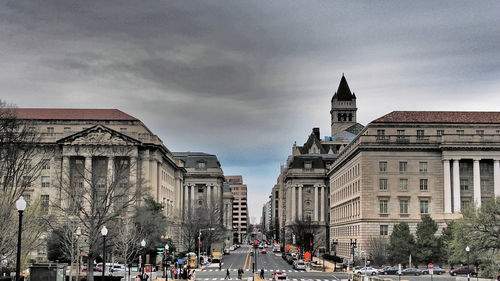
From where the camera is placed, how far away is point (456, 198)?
321 feet

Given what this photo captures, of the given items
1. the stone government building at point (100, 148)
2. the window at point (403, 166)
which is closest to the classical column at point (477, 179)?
the window at point (403, 166)

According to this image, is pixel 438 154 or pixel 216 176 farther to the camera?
pixel 216 176

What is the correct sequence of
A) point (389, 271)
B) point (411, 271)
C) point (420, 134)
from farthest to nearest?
point (420, 134) → point (389, 271) → point (411, 271)

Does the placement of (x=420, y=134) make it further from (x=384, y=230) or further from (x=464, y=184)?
(x=384, y=230)

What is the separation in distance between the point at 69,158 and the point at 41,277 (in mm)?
68463

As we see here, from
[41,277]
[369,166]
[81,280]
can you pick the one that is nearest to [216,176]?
[369,166]

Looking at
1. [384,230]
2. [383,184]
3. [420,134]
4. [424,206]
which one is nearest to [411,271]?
[384,230]

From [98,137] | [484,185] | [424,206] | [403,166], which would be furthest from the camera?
[98,137]

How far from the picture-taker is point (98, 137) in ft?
354

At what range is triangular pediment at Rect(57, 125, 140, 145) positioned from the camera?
108562mm

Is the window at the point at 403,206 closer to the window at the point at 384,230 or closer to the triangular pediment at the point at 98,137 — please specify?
the window at the point at 384,230

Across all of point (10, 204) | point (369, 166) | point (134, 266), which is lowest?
point (134, 266)

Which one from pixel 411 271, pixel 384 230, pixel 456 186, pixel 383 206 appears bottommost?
pixel 411 271

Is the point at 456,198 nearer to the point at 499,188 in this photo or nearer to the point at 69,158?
the point at 499,188
